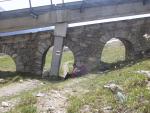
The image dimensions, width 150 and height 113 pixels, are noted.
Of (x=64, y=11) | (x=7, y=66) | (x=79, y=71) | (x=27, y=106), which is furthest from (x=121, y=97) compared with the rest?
(x=7, y=66)

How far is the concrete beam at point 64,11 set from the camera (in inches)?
1017

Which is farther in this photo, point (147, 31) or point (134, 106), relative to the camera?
point (147, 31)

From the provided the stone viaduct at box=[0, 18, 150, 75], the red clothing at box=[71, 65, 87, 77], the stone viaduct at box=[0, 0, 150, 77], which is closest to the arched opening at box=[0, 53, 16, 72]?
the stone viaduct at box=[0, 18, 150, 75]

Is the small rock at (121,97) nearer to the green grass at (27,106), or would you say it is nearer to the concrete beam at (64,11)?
the green grass at (27,106)

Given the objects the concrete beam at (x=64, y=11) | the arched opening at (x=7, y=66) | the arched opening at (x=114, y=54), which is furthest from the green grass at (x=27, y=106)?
the arched opening at (x=7, y=66)

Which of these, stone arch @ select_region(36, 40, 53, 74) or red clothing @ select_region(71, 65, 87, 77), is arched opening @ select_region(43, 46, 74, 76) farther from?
red clothing @ select_region(71, 65, 87, 77)

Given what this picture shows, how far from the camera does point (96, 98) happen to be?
1099 cm

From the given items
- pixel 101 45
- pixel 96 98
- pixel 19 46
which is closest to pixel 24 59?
pixel 19 46

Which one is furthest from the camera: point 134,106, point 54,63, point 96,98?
point 54,63

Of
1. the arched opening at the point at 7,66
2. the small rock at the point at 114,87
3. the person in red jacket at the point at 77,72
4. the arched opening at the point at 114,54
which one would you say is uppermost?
the small rock at the point at 114,87

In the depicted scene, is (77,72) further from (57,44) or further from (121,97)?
(121,97)

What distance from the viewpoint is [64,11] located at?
2588 cm

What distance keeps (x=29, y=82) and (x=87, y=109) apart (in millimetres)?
12883

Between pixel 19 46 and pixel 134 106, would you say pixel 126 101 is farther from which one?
pixel 19 46
